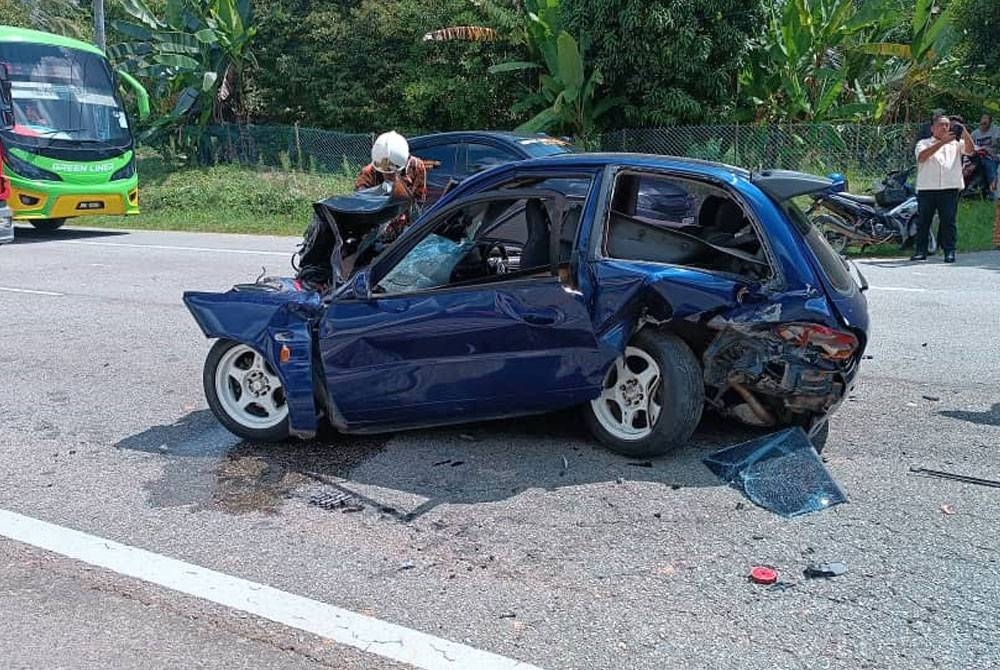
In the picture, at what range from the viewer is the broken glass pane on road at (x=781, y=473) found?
465 centimetres

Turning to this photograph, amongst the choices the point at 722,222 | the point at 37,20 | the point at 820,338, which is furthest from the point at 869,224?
the point at 37,20

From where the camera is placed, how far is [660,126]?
66.1 feet

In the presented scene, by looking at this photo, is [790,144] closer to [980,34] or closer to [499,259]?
[980,34]

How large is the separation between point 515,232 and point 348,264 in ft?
3.39

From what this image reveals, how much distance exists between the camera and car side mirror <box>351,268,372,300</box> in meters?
5.37

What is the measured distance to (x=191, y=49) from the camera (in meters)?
26.4

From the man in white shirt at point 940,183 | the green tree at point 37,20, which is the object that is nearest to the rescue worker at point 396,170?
the man in white shirt at point 940,183

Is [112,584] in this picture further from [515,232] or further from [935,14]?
[935,14]

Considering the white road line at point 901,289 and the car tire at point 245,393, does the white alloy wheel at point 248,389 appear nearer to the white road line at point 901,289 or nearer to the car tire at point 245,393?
the car tire at point 245,393

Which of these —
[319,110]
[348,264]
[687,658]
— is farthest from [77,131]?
[687,658]


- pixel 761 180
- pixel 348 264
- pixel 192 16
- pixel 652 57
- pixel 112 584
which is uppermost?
pixel 192 16

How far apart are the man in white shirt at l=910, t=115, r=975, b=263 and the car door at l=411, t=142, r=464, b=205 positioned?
5783mm

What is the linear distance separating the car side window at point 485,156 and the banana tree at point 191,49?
53.2ft

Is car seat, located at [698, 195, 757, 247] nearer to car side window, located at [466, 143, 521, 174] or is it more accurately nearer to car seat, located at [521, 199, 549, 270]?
car seat, located at [521, 199, 549, 270]
